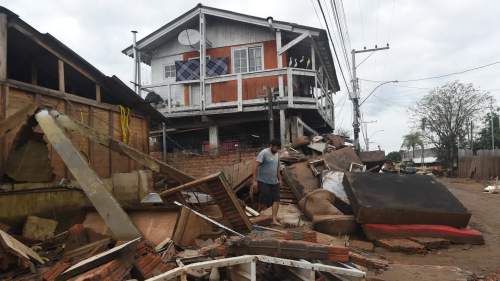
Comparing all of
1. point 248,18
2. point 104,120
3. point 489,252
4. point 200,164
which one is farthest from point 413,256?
point 248,18

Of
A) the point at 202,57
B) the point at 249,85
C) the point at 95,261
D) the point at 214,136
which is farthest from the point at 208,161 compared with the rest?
the point at 95,261

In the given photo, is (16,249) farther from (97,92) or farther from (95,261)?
(97,92)

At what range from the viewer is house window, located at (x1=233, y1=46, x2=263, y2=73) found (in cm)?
1576

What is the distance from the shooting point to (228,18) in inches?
606

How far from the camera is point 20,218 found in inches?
230

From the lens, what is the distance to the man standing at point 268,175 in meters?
7.15

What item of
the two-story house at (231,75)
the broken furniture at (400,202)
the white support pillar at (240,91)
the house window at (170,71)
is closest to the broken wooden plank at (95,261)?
the broken furniture at (400,202)

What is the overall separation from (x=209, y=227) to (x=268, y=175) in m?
1.87

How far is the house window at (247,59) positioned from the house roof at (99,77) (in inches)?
222

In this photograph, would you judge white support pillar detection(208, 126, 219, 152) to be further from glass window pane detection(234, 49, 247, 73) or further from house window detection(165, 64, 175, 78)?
house window detection(165, 64, 175, 78)

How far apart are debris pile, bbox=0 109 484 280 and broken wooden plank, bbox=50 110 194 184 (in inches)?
0.6

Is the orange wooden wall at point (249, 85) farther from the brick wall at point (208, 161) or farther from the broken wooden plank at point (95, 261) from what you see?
the broken wooden plank at point (95, 261)

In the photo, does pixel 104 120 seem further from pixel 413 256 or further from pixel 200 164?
pixel 413 256

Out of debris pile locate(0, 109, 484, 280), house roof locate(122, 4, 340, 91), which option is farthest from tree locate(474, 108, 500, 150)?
debris pile locate(0, 109, 484, 280)
